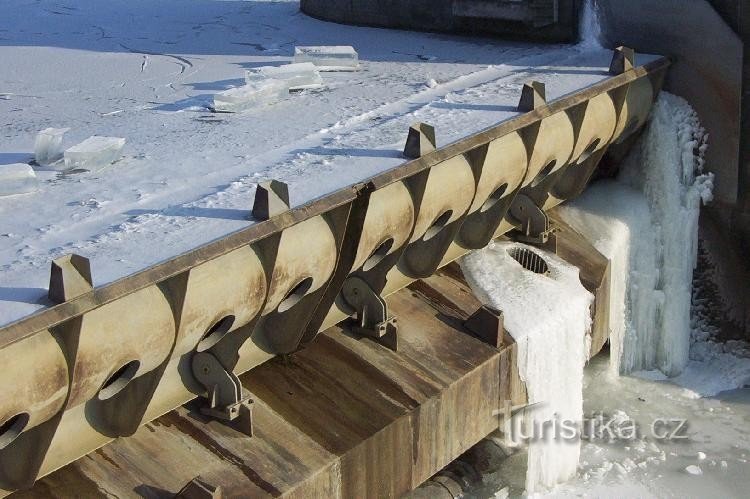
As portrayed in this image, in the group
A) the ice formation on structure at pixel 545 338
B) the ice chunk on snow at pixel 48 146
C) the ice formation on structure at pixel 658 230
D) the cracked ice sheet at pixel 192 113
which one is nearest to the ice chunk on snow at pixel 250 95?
the cracked ice sheet at pixel 192 113

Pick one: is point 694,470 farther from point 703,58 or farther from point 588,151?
point 703,58

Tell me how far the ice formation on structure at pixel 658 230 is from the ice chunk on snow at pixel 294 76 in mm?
1933

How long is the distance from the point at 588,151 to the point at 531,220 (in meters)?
0.58

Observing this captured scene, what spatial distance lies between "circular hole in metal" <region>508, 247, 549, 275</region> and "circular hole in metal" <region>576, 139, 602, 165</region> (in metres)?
0.71

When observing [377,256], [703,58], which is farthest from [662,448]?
[703,58]

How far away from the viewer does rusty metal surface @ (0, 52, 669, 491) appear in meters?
4.16

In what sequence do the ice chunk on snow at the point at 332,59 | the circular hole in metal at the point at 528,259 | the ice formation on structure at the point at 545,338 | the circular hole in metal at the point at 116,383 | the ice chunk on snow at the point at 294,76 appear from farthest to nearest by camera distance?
the ice chunk on snow at the point at 332,59
the circular hole in metal at the point at 528,259
the ice chunk on snow at the point at 294,76
the ice formation on structure at the point at 545,338
the circular hole in metal at the point at 116,383

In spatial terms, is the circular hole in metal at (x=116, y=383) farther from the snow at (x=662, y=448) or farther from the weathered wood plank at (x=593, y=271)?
the weathered wood plank at (x=593, y=271)

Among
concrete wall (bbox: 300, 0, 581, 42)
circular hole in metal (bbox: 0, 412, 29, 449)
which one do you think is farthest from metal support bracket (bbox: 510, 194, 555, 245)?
circular hole in metal (bbox: 0, 412, 29, 449)

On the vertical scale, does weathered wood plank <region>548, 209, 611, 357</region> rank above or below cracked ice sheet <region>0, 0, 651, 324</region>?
below

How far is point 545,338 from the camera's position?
6.57 metres

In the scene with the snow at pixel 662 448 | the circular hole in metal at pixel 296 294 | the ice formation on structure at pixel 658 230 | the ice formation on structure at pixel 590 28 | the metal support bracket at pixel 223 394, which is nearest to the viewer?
the metal support bracket at pixel 223 394

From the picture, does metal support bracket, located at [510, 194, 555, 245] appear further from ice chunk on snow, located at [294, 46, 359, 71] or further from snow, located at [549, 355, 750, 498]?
ice chunk on snow, located at [294, 46, 359, 71]

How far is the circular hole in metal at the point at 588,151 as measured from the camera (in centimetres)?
734
